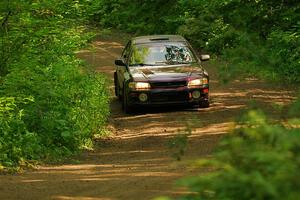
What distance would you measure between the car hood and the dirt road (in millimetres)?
889

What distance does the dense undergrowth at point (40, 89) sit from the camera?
10.4 metres

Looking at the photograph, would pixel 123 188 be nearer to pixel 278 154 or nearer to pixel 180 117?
pixel 278 154

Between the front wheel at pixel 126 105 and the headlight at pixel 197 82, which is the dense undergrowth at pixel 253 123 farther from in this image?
the front wheel at pixel 126 105

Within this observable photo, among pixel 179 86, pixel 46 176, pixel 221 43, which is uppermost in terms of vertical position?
pixel 221 43

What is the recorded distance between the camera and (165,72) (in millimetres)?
14086

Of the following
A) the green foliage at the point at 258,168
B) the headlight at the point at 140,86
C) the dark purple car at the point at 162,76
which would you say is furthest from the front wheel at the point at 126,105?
the green foliage at the point at 258,168

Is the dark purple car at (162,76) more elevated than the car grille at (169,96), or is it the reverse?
the dark purple car at (162,76)

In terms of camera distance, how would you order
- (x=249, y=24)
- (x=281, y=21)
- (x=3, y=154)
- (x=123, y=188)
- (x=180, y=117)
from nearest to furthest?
(x=123, y=188) → (x=3, y=154) → (x=249, y=24) → (x=281, y=21) → (x=180, y=117)

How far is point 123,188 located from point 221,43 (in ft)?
14.0

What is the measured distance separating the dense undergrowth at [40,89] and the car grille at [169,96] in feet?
5.22

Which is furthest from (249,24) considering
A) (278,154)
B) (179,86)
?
(278,154)

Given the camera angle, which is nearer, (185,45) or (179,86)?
(179,86)

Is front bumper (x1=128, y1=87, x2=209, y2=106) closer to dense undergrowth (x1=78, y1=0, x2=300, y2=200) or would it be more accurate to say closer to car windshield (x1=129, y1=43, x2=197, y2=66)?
car windshield (x1=129, y1=43, x2=197, y2=66)

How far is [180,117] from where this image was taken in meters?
13.7
